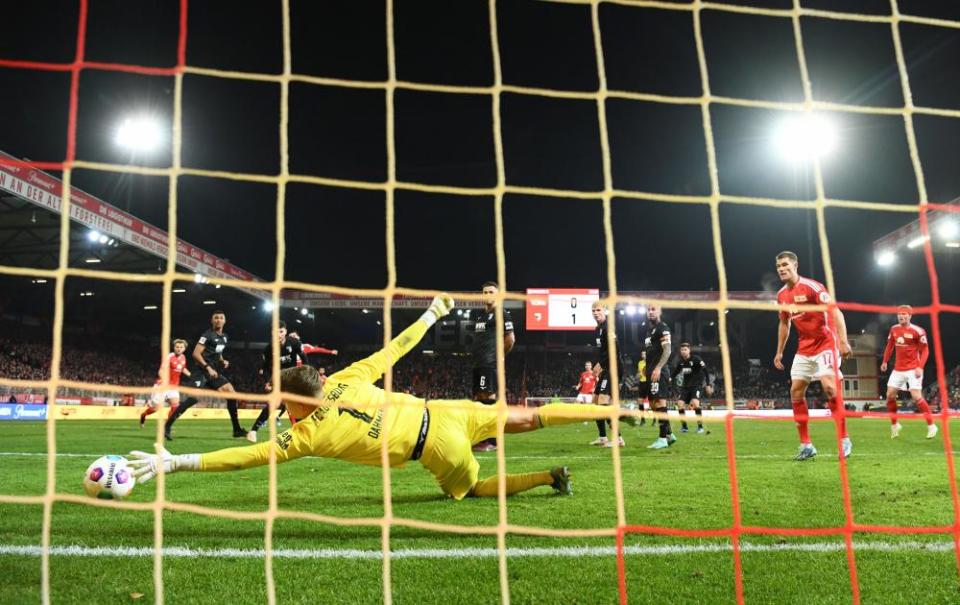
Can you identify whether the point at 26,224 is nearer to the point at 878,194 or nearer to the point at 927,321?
the point at 878,194

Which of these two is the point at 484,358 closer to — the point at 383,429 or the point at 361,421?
the point at 361,421

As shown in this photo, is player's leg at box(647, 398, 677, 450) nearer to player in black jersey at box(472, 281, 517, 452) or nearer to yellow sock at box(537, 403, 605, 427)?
player in black jersey at box(472, 281, 517, 452)

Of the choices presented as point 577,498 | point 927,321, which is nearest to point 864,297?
point 927,321

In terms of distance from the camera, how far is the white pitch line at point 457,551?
10.6 ft

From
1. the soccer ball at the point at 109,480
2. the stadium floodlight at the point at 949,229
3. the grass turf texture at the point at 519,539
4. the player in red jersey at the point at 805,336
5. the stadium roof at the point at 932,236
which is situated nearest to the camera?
the grass turf texture at the point at 519,539

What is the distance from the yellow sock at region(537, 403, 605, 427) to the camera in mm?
4262

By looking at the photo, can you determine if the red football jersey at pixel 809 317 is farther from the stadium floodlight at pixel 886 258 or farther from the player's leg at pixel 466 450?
the stadium floodlight at pixel 886 258

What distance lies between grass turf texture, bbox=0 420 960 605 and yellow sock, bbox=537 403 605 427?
547 millimetres

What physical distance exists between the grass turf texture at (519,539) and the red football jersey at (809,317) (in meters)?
1.16

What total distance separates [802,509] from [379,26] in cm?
1612

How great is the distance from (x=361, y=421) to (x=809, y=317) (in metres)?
5.09

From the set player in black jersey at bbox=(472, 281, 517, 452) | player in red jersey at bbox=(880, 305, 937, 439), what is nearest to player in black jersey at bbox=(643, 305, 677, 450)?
player in black jersey at bbox=(472, 281, 517, 452)

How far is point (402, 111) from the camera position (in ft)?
86.6

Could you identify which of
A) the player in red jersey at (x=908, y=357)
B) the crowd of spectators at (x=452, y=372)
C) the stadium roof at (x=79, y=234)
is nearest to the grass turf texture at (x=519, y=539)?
the player in red jersey at (x=908, y=357)
